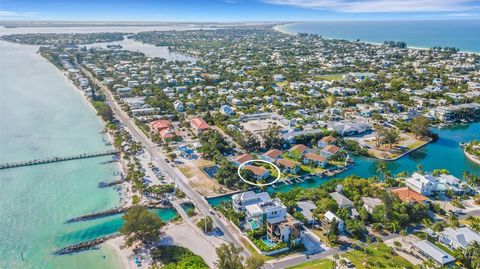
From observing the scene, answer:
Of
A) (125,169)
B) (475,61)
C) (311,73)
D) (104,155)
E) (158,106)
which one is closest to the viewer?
(125,169)

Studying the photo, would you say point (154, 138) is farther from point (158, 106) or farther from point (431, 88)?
point (431, 88)

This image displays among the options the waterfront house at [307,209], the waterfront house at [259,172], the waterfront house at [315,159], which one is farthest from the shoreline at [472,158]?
the waterfront house at [259,172]

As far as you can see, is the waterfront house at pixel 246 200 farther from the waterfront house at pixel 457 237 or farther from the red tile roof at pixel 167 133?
the red tile roof at pixel 167 133

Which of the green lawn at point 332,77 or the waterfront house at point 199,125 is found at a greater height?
the green lawn at point 332,77

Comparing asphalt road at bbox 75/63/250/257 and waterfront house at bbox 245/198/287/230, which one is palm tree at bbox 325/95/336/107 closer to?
asphalt road at bbox 75/63/250/257

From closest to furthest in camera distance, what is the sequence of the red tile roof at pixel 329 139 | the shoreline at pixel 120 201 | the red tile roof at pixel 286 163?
the shoreline at pixel 120 201, the red tile roof at pixel 286 163, the red tile roof at pixel 329 139

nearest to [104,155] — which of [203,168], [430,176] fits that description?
[203,168]
